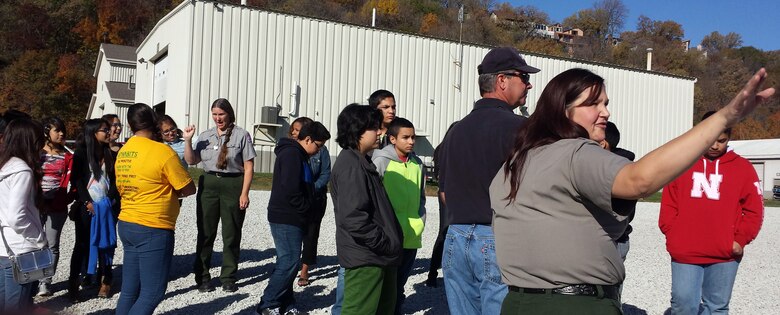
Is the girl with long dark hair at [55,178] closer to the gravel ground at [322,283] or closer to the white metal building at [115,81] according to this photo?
the gravel ground at [322,283]

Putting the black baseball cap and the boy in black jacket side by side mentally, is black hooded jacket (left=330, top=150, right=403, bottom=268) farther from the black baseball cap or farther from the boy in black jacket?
the boy in black jacket

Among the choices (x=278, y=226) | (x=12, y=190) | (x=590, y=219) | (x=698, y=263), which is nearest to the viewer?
(x=590, y=219)

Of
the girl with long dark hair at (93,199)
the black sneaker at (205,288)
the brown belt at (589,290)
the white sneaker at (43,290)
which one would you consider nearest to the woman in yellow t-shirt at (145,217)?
the girl with long dark hair at (93,199)

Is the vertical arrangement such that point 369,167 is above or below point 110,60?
below

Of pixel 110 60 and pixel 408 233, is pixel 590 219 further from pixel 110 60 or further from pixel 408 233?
pixel 110 60

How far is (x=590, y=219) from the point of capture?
220 cm

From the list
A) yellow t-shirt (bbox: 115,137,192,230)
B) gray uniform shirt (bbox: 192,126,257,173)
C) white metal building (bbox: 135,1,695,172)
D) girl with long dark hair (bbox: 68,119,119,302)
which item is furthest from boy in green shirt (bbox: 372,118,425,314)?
white metal building (bbox: 135,1,695,172)

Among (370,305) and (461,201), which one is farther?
(370,305)

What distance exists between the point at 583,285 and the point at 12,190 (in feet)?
12.4

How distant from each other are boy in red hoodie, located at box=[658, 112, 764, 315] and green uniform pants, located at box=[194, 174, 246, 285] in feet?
14.0

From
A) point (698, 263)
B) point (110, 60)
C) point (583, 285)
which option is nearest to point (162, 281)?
point (583, 285)

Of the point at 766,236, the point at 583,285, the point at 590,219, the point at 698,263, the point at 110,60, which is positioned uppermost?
the point at 110,60

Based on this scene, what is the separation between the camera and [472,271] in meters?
3.40

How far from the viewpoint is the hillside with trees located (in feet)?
161
